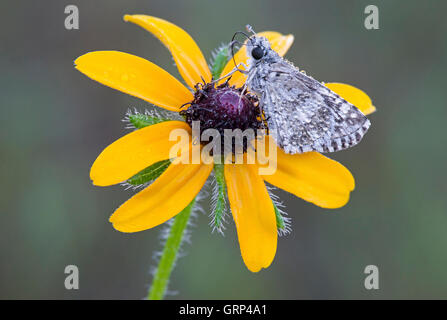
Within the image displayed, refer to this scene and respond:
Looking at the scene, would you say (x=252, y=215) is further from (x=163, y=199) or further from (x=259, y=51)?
(x=259, y=51)

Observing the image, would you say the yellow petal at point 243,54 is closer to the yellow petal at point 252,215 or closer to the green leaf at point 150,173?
the yellow petal at point 252,215

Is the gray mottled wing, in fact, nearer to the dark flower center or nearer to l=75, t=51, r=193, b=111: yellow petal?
the dark flower center

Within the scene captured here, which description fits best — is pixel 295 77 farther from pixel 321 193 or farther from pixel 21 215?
pixel 21 215

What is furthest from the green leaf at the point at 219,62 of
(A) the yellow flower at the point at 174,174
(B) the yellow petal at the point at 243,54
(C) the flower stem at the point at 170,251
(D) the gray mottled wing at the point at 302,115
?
(C) the flower stem at the point at 170,251

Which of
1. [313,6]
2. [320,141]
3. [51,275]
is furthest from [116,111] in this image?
[320,141]
